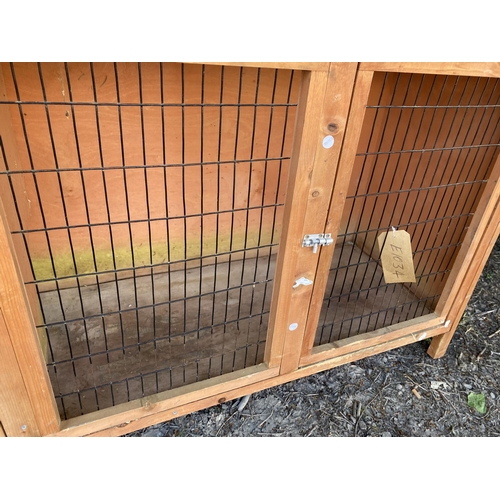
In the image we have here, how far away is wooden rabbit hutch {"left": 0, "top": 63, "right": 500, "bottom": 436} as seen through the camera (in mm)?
1006

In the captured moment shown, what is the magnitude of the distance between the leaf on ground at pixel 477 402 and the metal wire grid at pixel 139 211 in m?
0.90

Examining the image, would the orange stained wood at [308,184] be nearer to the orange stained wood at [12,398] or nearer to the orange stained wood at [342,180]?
the orange stained wood at [342,180]

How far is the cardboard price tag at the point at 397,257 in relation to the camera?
121cm

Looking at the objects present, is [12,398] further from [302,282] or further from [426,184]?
[426,184]

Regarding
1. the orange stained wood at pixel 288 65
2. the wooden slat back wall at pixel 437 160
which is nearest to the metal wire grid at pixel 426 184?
the wooden slat back wall at pixel 437 160

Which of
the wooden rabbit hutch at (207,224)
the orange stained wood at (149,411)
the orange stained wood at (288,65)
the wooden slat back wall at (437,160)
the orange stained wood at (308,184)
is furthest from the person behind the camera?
the wooden slat back wall at (437,160)

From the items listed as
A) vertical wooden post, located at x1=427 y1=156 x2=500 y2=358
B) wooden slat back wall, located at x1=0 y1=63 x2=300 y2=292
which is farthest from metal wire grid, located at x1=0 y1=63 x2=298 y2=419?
vertical wooden post, located at x1=427 y1=156 x2=500 y2=358

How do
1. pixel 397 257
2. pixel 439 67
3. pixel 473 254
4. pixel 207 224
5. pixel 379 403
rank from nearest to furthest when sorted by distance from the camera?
pixel 439 67
pixel 397 257
pixel 473 254
pixel 379 403
pixel 207 224

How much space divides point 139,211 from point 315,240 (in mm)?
906

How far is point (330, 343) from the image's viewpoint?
4.97ft

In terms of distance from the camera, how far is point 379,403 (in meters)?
1.64

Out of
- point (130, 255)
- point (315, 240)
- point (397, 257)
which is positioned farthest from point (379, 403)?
point (130, 255)

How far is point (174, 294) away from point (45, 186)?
0.67m

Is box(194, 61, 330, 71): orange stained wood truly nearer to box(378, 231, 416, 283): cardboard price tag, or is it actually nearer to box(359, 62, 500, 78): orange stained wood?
box(359, 62, 500, 78): orange stained wood
